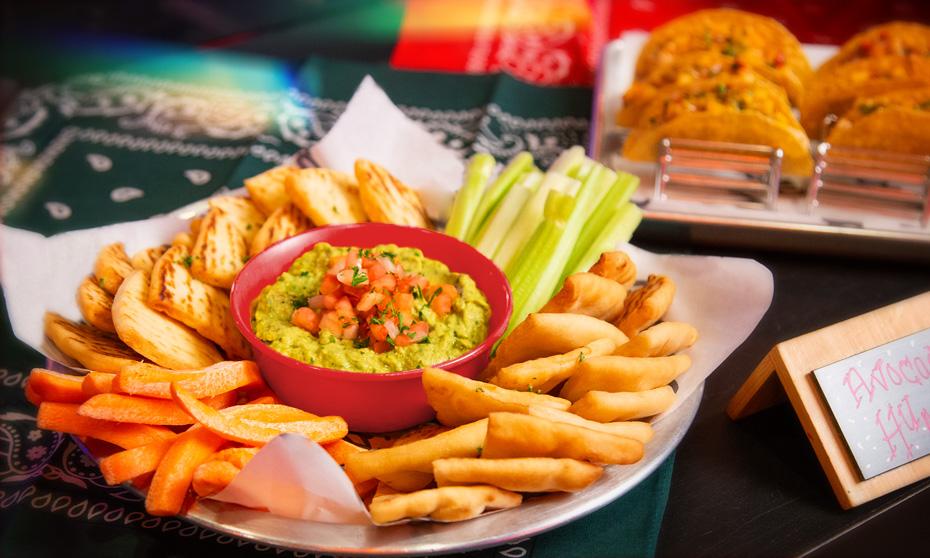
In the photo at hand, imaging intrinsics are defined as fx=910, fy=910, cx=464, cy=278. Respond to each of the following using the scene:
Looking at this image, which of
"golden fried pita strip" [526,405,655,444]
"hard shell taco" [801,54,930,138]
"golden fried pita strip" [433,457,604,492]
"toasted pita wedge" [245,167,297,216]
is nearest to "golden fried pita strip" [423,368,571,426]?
"golden fried pita strip" [526,405,655,444]

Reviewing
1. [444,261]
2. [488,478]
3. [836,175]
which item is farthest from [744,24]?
[488,478]

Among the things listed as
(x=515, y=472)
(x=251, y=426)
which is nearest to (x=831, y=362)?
(x=515, y=472)

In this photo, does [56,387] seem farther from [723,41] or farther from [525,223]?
[723,41]

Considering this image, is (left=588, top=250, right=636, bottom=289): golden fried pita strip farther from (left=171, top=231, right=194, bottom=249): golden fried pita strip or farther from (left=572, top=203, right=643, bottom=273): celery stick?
(left=171, top=231, right=194, bottom=249): golden fried pita strip

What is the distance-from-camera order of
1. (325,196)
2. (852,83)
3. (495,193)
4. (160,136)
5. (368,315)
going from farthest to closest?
1. (160,136)
2. (852,83)
3. (495,193)
4. (325,196)
5. (368,315)

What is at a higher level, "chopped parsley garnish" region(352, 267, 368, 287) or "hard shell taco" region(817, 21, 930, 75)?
"hard shell taco" region(817, 21, 930, 75)
